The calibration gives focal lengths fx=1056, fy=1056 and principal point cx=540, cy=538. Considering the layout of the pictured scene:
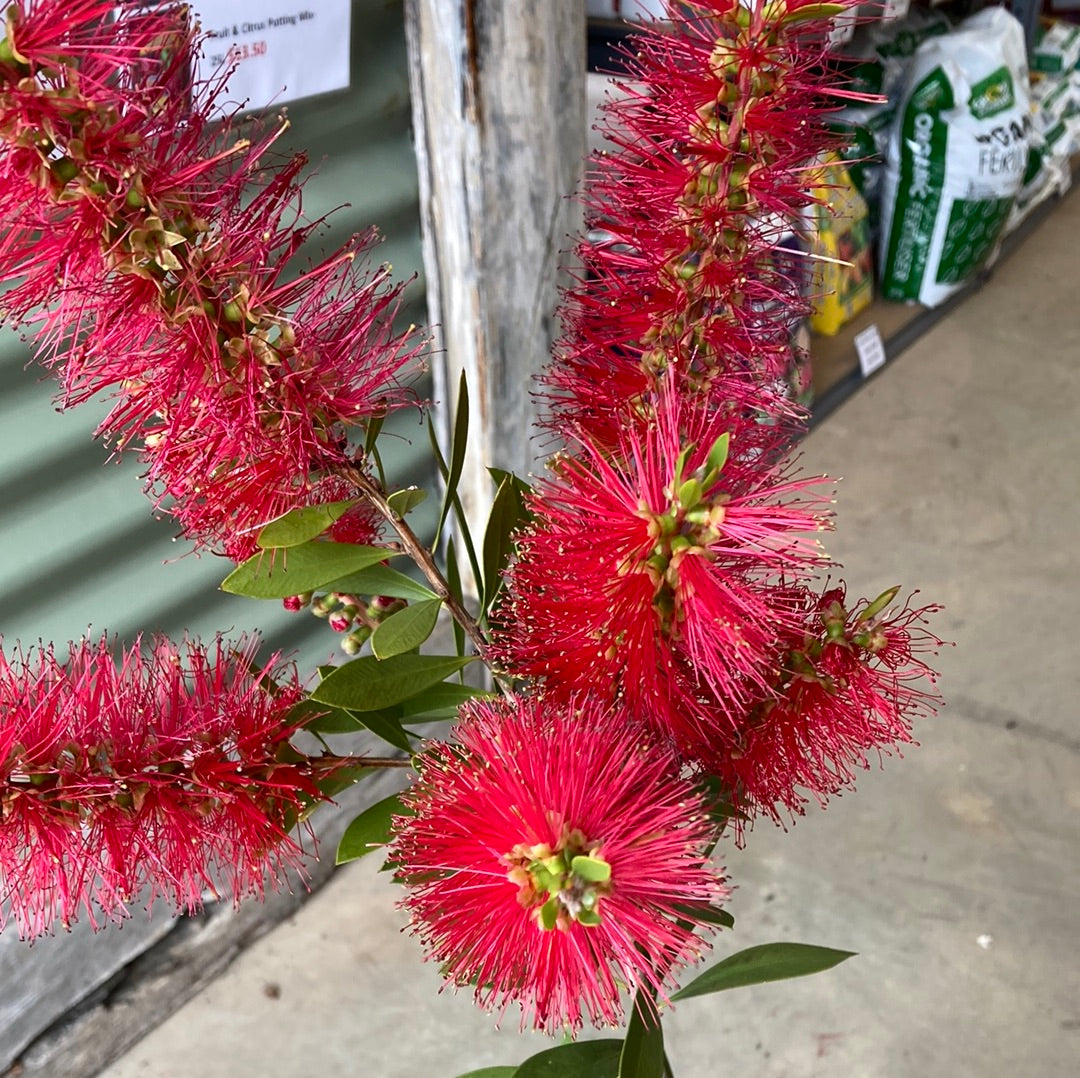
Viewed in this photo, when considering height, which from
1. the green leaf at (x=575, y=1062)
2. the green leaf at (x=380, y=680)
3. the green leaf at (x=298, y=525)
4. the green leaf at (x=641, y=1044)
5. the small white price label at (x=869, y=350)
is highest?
the green leaf at (x=298, y=525)

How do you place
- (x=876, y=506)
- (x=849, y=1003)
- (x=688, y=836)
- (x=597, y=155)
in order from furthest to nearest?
(x=876, y=506) → (x=849, y=1003) → (x=597, y=155) → (x=688, y=836)

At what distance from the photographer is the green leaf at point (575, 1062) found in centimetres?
44

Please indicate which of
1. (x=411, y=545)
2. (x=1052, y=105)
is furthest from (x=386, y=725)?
(x=1052, y=105)

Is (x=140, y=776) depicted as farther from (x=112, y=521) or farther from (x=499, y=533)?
(x=112, y=521)

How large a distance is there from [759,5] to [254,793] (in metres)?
0.34

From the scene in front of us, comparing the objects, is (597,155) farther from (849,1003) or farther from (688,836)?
(849,1003)

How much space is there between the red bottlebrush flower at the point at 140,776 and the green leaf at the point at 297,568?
36mm

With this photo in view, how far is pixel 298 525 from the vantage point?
399 millimetres

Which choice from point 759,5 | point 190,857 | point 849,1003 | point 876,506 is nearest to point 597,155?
point 759,5

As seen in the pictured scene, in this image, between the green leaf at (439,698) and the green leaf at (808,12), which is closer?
the green leaf at (808,12)

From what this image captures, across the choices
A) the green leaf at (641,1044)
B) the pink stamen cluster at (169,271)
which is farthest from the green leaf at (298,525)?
the green leaf at (641,1044)

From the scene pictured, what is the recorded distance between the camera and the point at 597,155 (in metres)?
0.46

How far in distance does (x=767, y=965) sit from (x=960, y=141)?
2.03 m

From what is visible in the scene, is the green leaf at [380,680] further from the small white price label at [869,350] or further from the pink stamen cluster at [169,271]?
the small white price label at [869,350]
